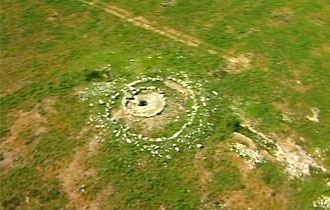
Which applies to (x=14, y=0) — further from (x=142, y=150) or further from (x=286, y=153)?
(x=286, y=153)

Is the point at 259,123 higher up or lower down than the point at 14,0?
lower down

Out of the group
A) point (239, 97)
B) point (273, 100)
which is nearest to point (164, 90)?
point (239, 97)

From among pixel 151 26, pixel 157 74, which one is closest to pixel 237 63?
pixel 157 74

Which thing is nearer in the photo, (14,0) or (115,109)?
(115,109)

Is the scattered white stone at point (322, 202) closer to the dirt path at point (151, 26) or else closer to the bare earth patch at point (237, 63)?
the bare earth patch at point (237, 63)

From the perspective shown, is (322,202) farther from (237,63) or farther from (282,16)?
(282,16)

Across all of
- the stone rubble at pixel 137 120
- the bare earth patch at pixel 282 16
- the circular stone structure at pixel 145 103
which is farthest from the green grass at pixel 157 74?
the circular stone structure at pixel 145 103
